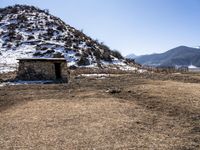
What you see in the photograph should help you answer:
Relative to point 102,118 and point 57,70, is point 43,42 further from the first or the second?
point 102,118

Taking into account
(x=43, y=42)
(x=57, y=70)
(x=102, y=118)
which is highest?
(x=43, y=42)

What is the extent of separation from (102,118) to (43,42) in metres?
38.3

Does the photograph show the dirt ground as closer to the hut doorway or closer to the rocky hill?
the hut doorway

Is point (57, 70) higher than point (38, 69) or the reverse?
the reverse

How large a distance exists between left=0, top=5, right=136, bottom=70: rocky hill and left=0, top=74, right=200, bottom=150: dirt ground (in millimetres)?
23591

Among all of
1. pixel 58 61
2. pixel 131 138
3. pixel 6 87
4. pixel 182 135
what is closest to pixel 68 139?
pixel 131 138

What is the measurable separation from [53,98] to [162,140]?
956cm

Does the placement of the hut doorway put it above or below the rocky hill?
below

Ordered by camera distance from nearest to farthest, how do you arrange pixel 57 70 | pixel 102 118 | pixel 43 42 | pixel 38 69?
pixel 102 118 → pixel 38 69 → pixel 57 70 → pixel 43 42

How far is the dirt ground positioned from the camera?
41.0 feet

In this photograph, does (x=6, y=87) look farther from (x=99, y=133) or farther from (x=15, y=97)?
(x=99, y=133)

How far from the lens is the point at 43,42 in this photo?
52594 millimetres

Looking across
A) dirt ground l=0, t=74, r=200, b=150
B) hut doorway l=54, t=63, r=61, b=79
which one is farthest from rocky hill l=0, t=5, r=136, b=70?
dirt ground l=0, t=74, r=200, b=150

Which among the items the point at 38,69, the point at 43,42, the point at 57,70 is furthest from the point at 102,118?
the point at 43,42
